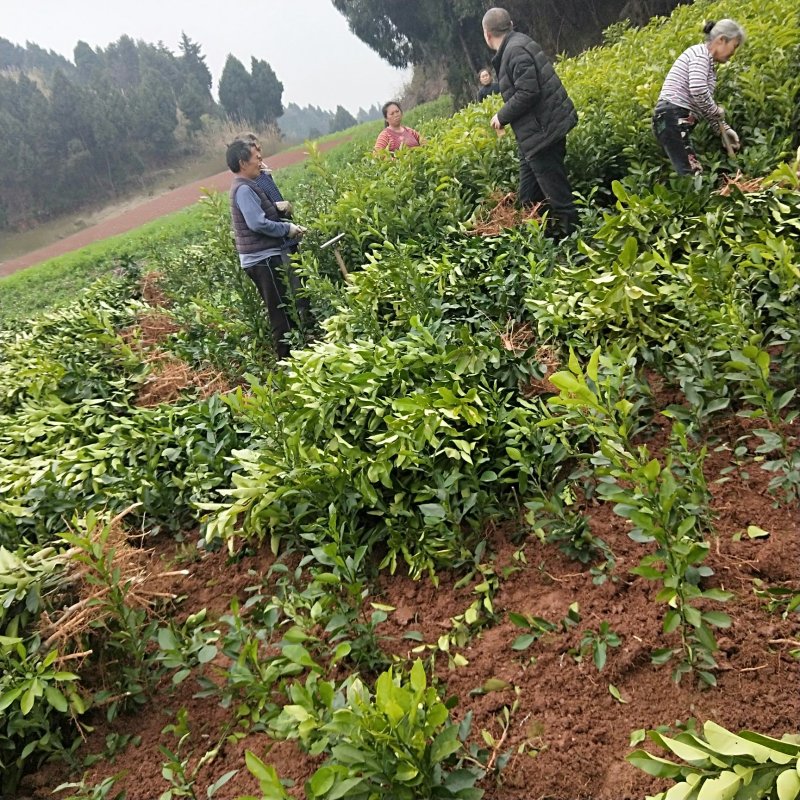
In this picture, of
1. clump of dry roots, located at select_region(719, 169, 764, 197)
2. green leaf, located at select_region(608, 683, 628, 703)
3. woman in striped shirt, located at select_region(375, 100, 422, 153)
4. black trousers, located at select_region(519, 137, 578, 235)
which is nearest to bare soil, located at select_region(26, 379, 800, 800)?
green leaf, located at select_region(608, 683, 628, 703)

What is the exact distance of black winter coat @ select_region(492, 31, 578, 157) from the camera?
3992mm

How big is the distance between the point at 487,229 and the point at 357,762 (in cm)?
376

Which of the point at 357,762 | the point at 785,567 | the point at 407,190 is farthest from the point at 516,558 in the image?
the point at 407,190

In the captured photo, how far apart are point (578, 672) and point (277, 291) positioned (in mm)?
3630

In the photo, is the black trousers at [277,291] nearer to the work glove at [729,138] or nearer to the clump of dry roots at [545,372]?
the clump of dry roots at [545,372]

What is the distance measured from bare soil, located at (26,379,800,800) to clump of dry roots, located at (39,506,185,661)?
34 cm

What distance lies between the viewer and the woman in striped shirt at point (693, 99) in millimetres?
3838

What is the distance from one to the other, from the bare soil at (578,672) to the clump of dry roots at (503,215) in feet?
7.52

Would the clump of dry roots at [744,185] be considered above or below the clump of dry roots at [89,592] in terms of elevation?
above

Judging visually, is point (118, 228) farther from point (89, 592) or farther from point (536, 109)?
point (89, 592)

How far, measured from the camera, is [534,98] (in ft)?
13.2

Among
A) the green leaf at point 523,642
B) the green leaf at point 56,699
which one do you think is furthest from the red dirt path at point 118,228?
the green leaf at point 523,642

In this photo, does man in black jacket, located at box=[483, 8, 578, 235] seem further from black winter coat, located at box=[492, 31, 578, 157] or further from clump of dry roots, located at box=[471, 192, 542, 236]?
clump of dry roots, located at box=[471, 192, 542, 236]

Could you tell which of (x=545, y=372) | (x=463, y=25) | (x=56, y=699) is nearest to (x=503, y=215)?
(x=545, y=372)
